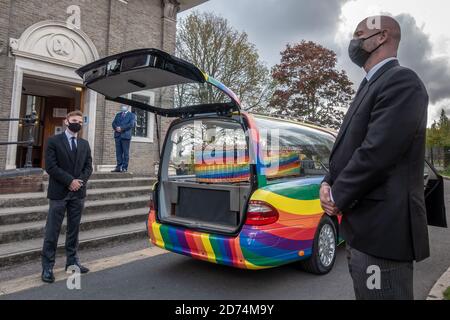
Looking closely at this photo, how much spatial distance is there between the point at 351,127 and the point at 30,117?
7.34 m

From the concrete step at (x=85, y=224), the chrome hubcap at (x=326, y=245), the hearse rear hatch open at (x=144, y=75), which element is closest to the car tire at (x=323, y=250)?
the chrome hubcap at (x=326, y=245)

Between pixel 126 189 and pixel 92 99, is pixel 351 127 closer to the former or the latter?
pixel 126 189

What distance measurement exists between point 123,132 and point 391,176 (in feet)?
28.5

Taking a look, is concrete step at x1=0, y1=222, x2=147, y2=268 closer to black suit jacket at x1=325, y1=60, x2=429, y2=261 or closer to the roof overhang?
black suit jacket at x1=325, y1=60, x2=429, y2=261

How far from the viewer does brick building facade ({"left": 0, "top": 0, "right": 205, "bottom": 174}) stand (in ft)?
28.5

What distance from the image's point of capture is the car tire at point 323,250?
13.4ft

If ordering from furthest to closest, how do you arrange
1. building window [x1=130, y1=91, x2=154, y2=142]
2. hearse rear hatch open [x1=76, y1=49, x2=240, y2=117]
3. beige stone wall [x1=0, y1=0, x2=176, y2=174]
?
building window [x1=130, y1=91, x2=154, y2=142] < beige stone wall [x1=0, y1=0, x2=176, y2=174] < hearse rear hatch open [x1=76, y1=49, x2=240, y2=117]

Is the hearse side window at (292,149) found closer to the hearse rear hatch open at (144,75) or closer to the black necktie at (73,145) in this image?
the hearse rear hatch open at (144,75)

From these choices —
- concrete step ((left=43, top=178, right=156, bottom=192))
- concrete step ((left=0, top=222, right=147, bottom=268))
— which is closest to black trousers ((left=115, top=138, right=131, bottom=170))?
concrete step ((left=43, top=178, right=156, bottom=192))

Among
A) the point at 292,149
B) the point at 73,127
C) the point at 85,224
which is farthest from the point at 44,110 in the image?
the point at 292,149

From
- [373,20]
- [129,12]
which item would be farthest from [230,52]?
[373,20]

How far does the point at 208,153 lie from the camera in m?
4.78

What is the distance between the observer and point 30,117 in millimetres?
7305

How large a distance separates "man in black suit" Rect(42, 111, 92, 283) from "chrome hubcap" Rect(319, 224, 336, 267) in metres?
2.98
